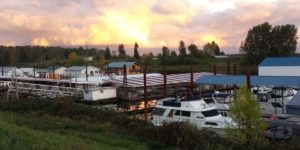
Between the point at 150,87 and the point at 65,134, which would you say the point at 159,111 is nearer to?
the point at 65,134

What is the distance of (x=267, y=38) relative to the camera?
10638 cm

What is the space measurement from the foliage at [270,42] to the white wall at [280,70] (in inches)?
1437

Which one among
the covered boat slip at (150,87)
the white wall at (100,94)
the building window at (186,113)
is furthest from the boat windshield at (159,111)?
the white wall at (100,94)

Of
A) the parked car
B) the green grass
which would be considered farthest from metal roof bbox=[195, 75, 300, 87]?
the green grass

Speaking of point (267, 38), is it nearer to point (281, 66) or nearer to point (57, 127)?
point (281, 66)

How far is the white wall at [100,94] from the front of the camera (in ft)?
195

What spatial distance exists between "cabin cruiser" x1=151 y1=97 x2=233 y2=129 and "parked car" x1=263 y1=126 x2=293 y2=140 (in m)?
5.64

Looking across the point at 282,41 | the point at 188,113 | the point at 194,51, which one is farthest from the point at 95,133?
the point at 194,51

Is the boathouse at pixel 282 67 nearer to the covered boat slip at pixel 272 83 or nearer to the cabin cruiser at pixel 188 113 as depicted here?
the covered boat slip at pixel 272 83

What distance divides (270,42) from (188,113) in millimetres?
Result: 77577

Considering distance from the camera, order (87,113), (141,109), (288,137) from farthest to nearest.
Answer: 1. (141,109)
2. (87,113)
3. (288,137)

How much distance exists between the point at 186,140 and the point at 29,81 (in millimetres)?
66009

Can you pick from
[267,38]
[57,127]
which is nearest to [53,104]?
[57,127]

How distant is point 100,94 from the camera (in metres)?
60.5
